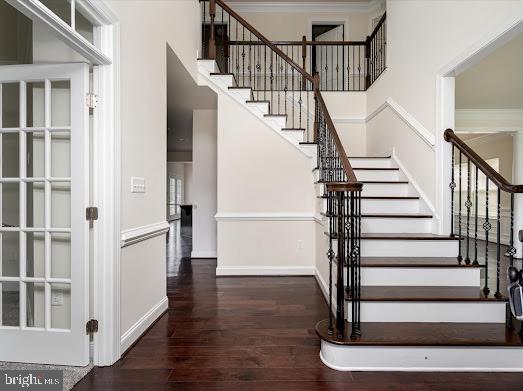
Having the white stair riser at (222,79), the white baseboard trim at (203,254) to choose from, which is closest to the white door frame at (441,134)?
the white stair riser at (222,79)

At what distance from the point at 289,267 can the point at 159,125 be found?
2.48 m

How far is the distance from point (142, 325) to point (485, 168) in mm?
3075

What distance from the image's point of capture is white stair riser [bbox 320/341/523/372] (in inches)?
74.6

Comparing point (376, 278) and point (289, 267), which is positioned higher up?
point (376, 278)

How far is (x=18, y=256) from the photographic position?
2084 millimetres

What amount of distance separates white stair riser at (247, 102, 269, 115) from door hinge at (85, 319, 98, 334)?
3.06 metres

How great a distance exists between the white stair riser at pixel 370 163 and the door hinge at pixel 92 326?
342 cm

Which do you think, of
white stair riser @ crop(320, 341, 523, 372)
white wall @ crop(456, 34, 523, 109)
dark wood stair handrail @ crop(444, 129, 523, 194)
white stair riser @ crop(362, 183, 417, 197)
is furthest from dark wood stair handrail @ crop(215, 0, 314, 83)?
white stair riser @ crop(320, 341, 523, 372)

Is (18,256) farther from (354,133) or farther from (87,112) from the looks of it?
(354,133)

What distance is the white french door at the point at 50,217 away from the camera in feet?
6.26

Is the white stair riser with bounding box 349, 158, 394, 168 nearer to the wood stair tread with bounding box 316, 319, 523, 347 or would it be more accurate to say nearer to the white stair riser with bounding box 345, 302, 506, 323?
the white stair riser with bounding box 345, 302, 506, 323

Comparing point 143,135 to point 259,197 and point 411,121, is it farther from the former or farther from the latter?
point 411,121

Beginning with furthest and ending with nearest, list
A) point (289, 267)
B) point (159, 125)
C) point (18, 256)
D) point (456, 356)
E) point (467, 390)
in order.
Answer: point (289, 267) < point (159, 125) < point (18, 256) < point (456, 356) < point (467, 390)

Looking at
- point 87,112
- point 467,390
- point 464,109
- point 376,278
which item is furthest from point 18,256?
point 464,109
